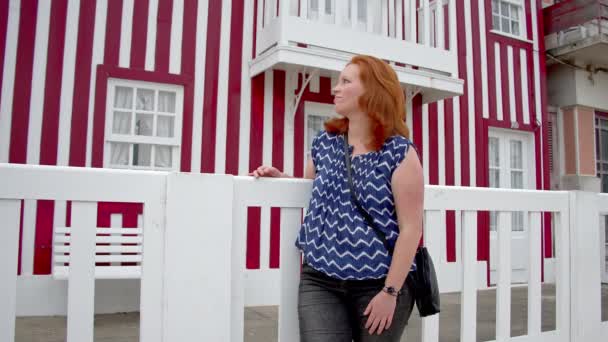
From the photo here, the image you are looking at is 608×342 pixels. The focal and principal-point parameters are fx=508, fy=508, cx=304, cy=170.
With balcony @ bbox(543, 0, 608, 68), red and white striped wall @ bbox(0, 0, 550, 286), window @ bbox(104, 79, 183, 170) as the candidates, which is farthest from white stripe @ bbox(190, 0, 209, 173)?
balcony @ bbox(543, 0, 608, 68)

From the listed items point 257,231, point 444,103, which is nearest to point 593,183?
point 444,103

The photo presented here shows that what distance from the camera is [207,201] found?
1729 millimetres

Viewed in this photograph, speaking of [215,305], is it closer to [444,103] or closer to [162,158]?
[162,158]

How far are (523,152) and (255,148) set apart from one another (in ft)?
15.2

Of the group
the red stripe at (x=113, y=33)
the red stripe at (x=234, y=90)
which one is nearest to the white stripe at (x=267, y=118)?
the red stripe at (x=234, y=90)

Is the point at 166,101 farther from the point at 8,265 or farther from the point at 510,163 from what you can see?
the point at 510,163

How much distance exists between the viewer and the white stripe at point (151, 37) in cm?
555

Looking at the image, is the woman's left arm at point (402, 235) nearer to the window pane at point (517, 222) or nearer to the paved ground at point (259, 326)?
the paved ground at point (259, 326)

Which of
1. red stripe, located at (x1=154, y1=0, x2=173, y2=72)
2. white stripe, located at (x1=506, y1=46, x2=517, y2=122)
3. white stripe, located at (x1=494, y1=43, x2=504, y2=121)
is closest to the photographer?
red stripe, located at (x1=154, y1=0, x2=173, y2=72)

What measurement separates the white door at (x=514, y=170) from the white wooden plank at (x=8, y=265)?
730cm

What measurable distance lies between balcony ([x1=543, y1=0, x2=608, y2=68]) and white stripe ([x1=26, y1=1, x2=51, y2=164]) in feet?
23.4

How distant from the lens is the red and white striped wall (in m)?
5.02

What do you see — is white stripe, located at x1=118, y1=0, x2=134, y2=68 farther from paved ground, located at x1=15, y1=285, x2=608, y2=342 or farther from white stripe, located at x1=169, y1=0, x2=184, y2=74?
paved ground, located at x1=15, y1=285, x2=608, y2=342

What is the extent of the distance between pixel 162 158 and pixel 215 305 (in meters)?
4.14
